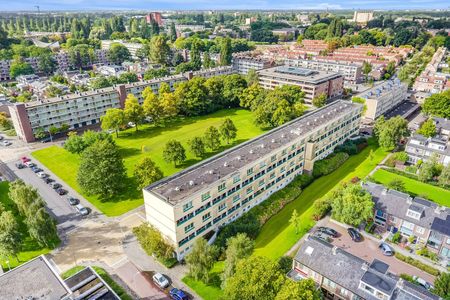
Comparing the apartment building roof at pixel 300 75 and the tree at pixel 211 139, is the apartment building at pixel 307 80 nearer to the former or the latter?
the apartment building roof at pixel 300 75

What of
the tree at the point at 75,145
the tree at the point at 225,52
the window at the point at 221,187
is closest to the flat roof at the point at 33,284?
the window at the point at 221,187

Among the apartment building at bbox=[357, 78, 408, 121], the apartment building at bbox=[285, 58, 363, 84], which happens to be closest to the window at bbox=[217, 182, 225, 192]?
the apartment building at bbox=[357, 78, 408, 121]

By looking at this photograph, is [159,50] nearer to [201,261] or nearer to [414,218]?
[201,261]

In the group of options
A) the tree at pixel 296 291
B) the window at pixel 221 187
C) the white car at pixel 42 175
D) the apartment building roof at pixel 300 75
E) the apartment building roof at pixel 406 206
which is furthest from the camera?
the apartment building roof at pixel 300 75

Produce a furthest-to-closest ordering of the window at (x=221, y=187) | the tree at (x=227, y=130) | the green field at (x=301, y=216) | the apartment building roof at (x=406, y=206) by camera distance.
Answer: the tree at (x=227, y=130) < the window at (x=221, y=187) < the apartment building roof at (x=406, y=206) < the green field at (x=301, y=216)

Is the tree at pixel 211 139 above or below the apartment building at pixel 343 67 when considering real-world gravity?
below

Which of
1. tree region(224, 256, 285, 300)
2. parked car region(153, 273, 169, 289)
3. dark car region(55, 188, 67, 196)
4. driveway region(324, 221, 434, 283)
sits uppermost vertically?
tree region(224, 256, 285, 300)

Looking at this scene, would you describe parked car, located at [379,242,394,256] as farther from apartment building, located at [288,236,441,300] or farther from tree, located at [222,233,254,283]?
tree, located at [222,233,254,283]

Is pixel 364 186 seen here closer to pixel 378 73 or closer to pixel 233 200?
pixel 233 200
